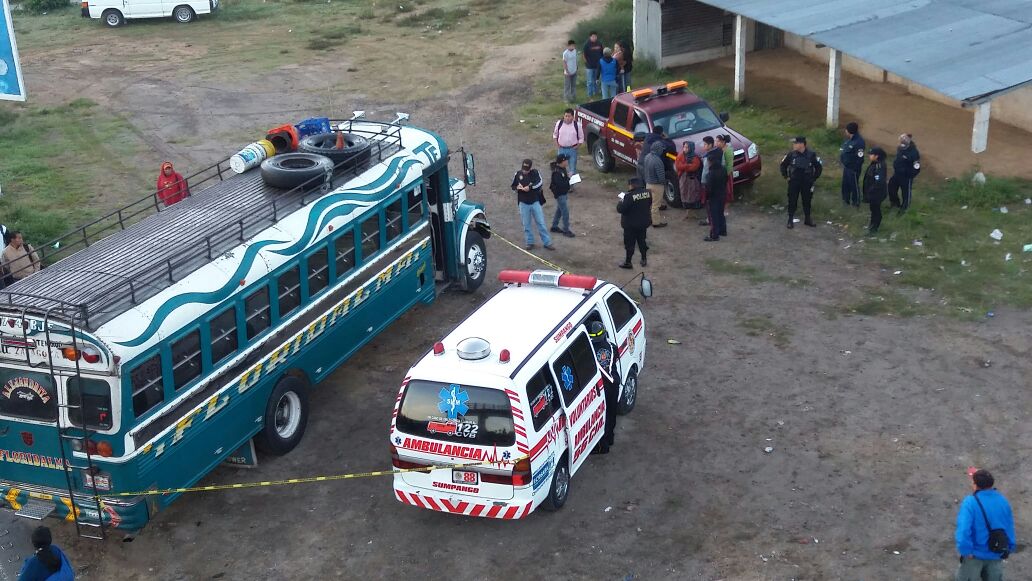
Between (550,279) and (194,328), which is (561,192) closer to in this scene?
(550,279)

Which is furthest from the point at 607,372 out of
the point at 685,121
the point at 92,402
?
the point at 685,121

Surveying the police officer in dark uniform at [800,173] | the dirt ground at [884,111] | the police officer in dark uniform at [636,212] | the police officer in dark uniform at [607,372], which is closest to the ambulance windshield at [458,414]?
the police officer in dark uniform at [607,372]

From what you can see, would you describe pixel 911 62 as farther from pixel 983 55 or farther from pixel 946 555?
pixel 946 555

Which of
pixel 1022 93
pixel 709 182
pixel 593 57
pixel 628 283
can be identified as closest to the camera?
pixel 628 283

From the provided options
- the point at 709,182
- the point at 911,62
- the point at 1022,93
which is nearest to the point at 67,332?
the point at 709,182

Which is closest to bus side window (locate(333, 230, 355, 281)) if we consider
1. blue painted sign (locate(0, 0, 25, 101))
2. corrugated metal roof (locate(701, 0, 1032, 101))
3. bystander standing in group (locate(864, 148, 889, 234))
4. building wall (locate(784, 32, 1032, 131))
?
blue painted sign (locate(0, 0, 25, 101))

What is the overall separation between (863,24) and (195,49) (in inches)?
809

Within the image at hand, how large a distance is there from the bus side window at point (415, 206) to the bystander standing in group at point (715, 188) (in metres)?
5.27

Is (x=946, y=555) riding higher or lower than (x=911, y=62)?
lower

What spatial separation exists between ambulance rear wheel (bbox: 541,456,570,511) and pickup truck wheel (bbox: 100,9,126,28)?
103 feet

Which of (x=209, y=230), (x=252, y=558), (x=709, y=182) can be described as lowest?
(x=252, y=558)

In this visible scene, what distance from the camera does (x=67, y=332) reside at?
10.6 m

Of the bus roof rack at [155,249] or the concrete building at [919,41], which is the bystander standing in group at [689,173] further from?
the bus roof rack at [155,249]

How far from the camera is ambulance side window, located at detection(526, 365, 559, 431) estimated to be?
11.0 meters
